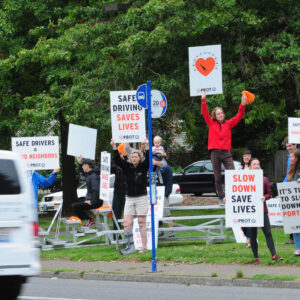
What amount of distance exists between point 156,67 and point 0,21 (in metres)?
6.14

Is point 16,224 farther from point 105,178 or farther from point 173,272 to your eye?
point 105,178

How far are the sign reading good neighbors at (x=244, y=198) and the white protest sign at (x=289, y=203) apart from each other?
49 centimetres

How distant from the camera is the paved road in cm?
1091

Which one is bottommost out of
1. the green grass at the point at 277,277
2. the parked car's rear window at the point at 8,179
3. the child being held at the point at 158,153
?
the green grass at the point at 277,277

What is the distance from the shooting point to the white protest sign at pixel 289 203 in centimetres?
1384

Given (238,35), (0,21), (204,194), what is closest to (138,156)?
(238,35)

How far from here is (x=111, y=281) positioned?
13.1 m

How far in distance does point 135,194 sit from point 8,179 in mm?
6401

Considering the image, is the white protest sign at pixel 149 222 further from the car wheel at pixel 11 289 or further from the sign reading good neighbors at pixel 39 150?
the car wheel at pixel 11 289

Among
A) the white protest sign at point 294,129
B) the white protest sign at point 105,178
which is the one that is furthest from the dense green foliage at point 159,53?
the white protest sign at point 294,129

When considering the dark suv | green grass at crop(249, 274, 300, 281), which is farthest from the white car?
green grass at crop(249, 274, 300, 281)

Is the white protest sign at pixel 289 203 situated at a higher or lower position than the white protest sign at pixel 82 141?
lower

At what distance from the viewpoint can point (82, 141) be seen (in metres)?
17.4

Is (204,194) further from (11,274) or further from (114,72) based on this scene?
(11,274)
